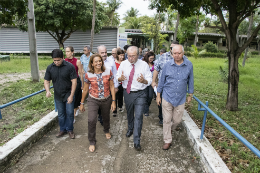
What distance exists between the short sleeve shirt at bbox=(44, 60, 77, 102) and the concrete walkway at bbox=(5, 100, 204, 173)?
97cm

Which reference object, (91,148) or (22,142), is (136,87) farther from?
(22,142)

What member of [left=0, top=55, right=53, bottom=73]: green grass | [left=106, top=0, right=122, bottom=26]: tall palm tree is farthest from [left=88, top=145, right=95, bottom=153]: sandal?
[left=106, top=0, right=122, bottom=26]: tall palm tree

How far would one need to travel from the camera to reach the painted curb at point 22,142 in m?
3.19

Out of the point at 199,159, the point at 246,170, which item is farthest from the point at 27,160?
the point at 246,170

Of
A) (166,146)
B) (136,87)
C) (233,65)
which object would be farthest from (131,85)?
(233,65)

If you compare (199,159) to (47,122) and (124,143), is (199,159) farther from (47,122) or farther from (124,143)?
(47,122)

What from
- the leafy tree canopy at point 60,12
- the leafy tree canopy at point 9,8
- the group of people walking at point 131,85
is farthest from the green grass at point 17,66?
the group of people walking at point 131,85

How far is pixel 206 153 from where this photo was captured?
131 inches

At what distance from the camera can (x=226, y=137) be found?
4297mm

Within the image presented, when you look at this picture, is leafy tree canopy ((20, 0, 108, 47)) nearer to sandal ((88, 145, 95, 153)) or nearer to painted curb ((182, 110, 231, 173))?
sandal ((88, 145, 95, 153))

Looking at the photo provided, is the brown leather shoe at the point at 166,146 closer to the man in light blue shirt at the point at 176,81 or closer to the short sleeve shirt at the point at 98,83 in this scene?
the man in light blue shirt at the point at 176,81

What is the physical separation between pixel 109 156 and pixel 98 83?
135 centimetres

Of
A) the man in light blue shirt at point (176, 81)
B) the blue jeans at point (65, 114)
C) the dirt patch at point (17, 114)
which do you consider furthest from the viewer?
the dirt patch at point (17, 114)

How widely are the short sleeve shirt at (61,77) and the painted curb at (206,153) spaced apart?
2636 mm
